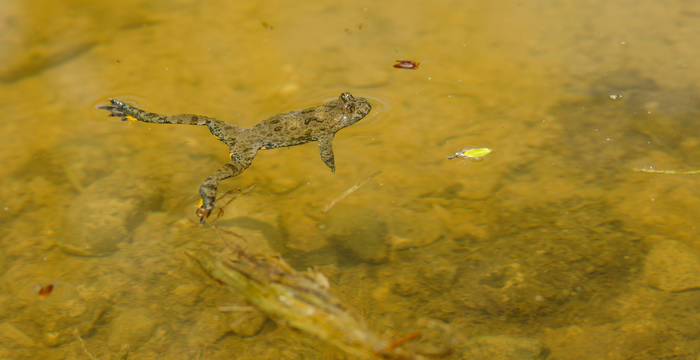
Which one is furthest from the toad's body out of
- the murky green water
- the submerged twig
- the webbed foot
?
the webbed foot

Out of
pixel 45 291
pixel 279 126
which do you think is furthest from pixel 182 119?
pixel 45 291

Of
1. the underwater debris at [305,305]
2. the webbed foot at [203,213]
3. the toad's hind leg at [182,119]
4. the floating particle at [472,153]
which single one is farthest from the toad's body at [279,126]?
the underwater debris at [305,305]

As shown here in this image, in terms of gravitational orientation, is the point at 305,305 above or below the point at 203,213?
above

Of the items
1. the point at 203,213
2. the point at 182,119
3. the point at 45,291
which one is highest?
the point at 182,119

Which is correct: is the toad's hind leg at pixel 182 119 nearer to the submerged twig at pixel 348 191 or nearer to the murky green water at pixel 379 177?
the murky green water at pixel 379 177

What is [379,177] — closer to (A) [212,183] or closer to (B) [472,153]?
(B) [472,153]

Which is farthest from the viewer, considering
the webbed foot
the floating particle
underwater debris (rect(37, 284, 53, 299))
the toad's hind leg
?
the toad's hind leg

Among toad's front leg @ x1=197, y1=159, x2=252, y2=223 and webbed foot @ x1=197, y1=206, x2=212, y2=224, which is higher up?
toad's front leg @ x1=197, y1=159, x2=252, y2=223

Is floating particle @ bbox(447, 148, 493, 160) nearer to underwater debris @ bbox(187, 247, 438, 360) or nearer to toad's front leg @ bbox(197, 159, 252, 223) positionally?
toad's front leg @ bbox(197, 159, 252, 223)
